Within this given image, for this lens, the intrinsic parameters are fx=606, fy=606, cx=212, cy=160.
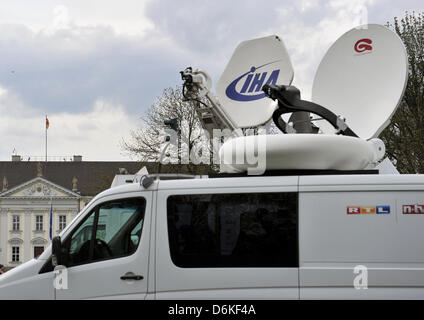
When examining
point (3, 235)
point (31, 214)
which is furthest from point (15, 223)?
point (31, 214)

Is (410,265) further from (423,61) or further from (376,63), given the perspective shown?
(423,61)

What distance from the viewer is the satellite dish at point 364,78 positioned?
26.1ft

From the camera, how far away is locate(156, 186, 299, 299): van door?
226 inches

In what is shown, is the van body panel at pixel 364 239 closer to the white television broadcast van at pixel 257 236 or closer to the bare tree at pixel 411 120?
the white television broadcast van at pixel 257 236

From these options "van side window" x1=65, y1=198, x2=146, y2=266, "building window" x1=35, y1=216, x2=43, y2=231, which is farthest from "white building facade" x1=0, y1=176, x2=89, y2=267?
"van side window" x1=65, y1=198, x2=146, y2=266

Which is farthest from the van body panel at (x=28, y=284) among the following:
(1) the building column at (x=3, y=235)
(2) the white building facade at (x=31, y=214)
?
(1) the building column at (x=3, y=235)

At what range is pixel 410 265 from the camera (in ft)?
18.2

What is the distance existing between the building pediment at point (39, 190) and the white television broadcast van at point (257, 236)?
88810 mm

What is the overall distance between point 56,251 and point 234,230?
1.84 meters

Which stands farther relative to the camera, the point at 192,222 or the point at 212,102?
the point at 212,102

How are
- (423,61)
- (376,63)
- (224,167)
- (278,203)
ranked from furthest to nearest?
(423,61), (376,63), (224,167), (278,203)
